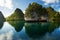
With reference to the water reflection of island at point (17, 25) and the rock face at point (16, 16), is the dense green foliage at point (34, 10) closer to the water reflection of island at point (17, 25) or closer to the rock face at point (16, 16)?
the rock face at point (16, 16)

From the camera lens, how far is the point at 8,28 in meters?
4.58

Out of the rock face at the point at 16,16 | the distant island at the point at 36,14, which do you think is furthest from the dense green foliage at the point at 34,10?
the rock face at the point at 16,16

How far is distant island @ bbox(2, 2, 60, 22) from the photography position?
14.7 feet

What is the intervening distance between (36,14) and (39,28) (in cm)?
40

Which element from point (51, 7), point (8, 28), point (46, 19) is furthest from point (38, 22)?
point (8, 28)

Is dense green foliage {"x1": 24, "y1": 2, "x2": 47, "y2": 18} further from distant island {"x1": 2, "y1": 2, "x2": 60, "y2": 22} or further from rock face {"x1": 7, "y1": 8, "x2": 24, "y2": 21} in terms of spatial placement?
rock face {"x1": 7, "y1": 8, "x2": 24, "y2": 21}

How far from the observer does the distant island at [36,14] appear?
4.47 metres

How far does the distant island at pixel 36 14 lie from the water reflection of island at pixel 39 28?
15 centimetres

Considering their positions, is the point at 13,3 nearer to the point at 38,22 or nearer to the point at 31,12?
the point at 31,12

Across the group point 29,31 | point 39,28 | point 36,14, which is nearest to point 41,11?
point 36,14

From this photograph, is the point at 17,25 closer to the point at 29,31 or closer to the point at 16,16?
the point at 16,16

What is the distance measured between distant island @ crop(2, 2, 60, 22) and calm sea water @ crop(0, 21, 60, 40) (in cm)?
13

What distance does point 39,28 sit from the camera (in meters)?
4.60

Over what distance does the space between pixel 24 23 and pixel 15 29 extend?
296 mm
